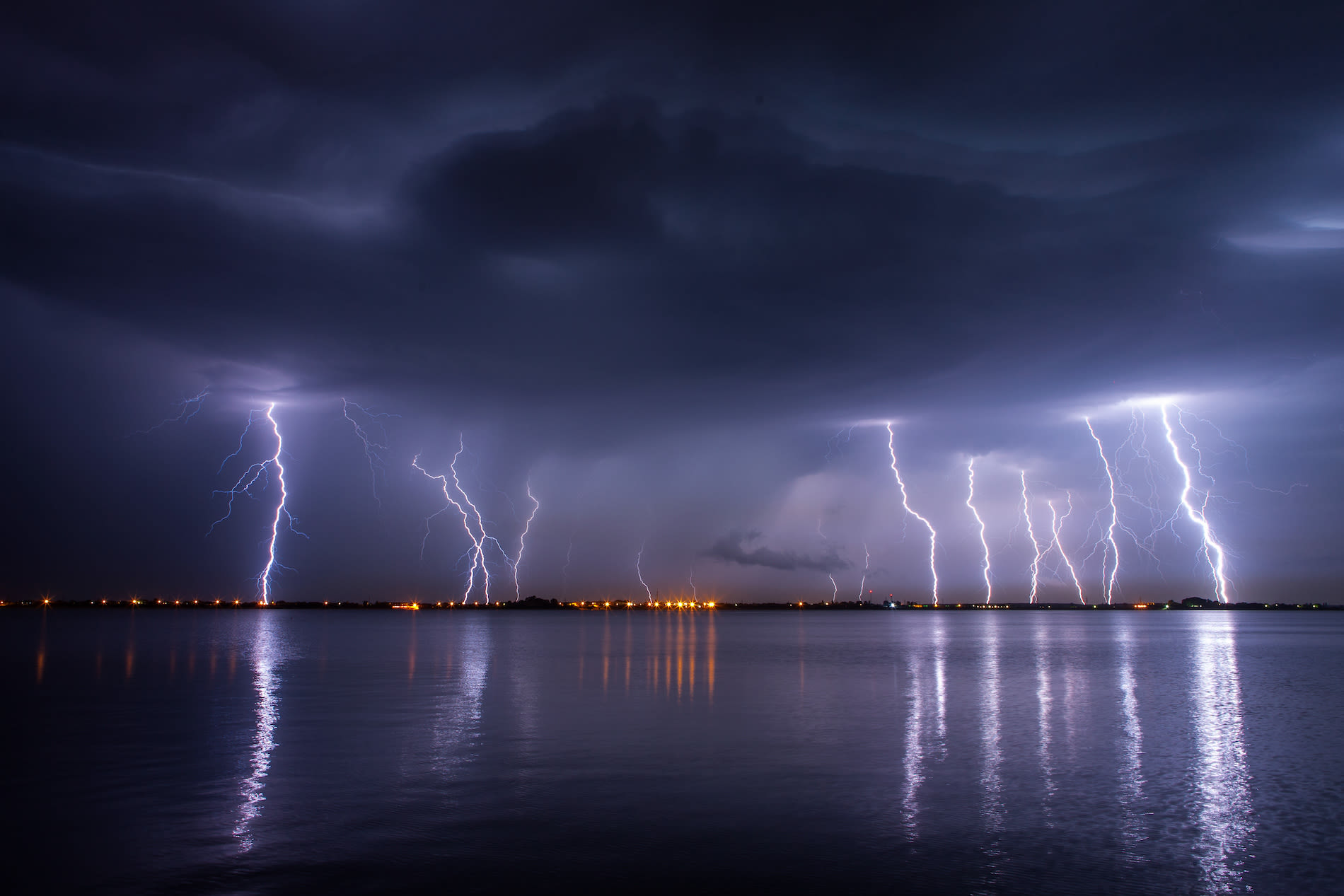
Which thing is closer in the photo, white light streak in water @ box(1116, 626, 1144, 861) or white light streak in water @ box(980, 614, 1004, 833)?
white light streak in water @ box(1116, 626, 1144, 861)

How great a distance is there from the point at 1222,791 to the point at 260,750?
1570 centimetres

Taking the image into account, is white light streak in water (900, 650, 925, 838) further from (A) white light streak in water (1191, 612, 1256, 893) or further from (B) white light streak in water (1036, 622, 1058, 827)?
(A) white light streak in water (1191, 612, 1256, 893)

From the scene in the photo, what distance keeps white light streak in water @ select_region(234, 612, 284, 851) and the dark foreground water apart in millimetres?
100

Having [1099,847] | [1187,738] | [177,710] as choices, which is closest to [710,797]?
[1099,847]

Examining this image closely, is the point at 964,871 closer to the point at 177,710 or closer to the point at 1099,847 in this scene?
the point at 1099,847

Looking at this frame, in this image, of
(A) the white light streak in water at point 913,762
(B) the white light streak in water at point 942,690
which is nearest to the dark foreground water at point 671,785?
(A) the white light streak in water at point 913,762

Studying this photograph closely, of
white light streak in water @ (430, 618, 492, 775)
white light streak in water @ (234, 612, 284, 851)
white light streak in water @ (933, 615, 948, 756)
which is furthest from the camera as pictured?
white light streak in water @ (933, 615, 948, 756)

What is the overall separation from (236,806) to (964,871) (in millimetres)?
9175

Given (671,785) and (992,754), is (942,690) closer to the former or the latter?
(992,754)

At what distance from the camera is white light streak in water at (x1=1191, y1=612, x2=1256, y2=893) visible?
9.87 m

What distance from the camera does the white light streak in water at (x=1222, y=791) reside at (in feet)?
32.4

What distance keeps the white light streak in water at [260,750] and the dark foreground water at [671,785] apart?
0.33ft

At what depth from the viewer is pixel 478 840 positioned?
34.7 ft

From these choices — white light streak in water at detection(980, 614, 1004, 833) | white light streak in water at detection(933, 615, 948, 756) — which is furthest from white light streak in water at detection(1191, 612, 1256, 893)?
white light streak in water at detection(933, 615, 948, 756)
